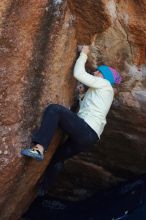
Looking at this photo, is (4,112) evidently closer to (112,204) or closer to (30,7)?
(30,7)

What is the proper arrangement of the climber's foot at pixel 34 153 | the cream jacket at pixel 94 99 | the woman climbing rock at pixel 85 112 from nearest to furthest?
the climber's foot at pixel 34 153
the woman climbing rock at pixel 85 112
the cream jacket at pixel 94 99

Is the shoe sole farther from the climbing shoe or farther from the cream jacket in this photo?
the cream jacket

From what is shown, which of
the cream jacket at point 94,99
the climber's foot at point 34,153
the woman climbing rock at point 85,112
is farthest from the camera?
the cream jacket at point 94,99

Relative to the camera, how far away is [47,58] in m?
4.02

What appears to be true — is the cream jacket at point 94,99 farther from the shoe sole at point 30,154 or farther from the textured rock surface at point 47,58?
the shoe sole at point 30,154

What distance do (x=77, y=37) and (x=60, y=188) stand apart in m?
2.20

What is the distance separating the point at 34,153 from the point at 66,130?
375 millimetres

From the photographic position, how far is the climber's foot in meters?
3.85

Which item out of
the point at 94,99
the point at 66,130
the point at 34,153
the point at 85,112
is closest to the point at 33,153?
the point at 34,153

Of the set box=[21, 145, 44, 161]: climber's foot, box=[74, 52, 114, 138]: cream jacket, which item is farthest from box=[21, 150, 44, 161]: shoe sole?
box=[74, 52, 114, 138]: cream jacket

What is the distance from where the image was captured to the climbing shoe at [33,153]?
3.85 m

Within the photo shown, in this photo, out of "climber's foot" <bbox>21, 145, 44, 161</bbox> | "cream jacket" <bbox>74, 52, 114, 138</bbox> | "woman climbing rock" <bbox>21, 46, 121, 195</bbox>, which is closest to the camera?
"climber's foot" <bbox>21, 145, 44, 161</bbox>

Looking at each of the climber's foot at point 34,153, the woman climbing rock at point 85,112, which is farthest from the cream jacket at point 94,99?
the climber's foot at point 34,153

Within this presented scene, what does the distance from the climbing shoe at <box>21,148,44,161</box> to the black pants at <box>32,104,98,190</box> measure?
7 cm
